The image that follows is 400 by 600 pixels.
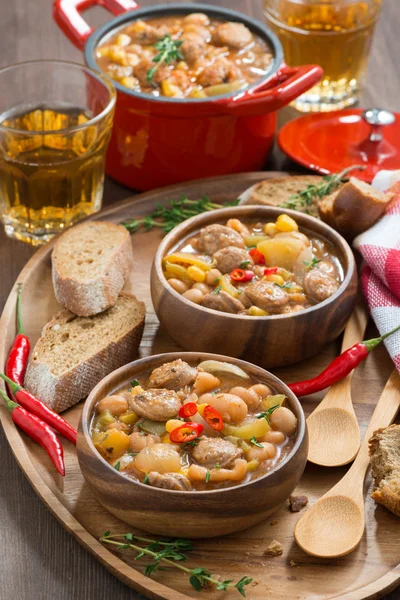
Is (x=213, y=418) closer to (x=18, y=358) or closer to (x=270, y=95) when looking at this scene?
(x=18, y=358)

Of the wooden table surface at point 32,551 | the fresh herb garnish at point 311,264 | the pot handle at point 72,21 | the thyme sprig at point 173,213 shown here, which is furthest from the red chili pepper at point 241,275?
the pot handle at point 72,21

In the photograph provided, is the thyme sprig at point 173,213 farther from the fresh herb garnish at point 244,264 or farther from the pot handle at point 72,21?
the pot handle at point 72,21

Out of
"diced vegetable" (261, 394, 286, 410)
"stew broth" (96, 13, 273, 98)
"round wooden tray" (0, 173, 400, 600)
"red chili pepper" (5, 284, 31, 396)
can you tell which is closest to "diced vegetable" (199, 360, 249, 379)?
"diced vegetable" (261, 394, 286, 410)

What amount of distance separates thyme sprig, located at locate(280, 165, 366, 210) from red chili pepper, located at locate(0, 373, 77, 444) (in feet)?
4.84

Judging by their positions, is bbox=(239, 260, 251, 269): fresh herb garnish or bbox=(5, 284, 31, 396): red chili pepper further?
bbox=(239, 260, 251, 269): fresh herb garnish

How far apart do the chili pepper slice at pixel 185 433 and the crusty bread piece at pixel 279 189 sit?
1577 mm

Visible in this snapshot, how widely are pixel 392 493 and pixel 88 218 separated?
1964mm

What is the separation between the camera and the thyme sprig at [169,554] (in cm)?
255

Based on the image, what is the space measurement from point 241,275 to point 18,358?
2.86ft

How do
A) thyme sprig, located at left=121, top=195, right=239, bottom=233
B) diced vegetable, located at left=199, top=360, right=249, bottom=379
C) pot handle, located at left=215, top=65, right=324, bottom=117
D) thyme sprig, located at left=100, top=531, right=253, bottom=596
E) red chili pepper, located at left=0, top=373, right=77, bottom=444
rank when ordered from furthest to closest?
thyme sprig, located at left=121, top=195, right=239, bottom=233, pot handle, located at left=215, top=65, right=324, bottom=117, red chili pepper, located at left=0, top=373, right=77, bottom=444, diced vegetable, located at left=199, top=360, right=249, bottom=379, thyme sprig, located at left=100, top=531, right=253, bottom=596

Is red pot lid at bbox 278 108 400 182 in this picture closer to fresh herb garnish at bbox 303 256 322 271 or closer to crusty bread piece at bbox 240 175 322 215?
crusty bread piece at bbox 240 175 322 215

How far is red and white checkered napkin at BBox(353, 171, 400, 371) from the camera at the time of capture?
3473 mm

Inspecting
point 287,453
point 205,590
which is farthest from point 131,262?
point 205,590

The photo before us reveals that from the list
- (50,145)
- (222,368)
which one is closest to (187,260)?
(222,368)
